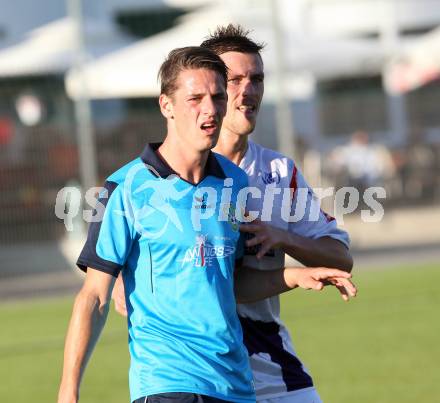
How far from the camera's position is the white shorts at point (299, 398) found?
4.94 metres

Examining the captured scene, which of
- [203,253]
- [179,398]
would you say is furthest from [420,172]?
[179,398]

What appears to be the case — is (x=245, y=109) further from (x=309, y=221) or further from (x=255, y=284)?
(x=255, y=284)

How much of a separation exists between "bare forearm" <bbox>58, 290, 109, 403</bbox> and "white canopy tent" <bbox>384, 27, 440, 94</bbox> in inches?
737

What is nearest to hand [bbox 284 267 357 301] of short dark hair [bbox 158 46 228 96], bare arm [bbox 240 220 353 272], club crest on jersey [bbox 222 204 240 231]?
bare arm [bbox 240 220 353 272]

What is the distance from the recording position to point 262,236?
445cm

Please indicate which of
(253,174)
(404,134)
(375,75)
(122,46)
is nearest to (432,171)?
(404,134)

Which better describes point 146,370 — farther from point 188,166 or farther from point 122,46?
point 122,46

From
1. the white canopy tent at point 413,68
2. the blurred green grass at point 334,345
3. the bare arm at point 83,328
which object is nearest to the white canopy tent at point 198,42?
the white canopy tent at point 413,68

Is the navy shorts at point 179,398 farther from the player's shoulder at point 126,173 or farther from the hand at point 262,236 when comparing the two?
the player's shoulder at point 126,173

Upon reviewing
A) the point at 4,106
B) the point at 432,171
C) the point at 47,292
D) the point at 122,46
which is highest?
the point at 122,46

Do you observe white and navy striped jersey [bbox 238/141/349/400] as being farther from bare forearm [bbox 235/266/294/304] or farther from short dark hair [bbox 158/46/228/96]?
short dark hair [bbox 158/46/228/96]

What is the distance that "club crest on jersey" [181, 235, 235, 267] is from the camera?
4234 millimetres

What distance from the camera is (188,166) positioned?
4.38 metres

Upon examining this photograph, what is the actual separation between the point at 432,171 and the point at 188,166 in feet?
57.3
